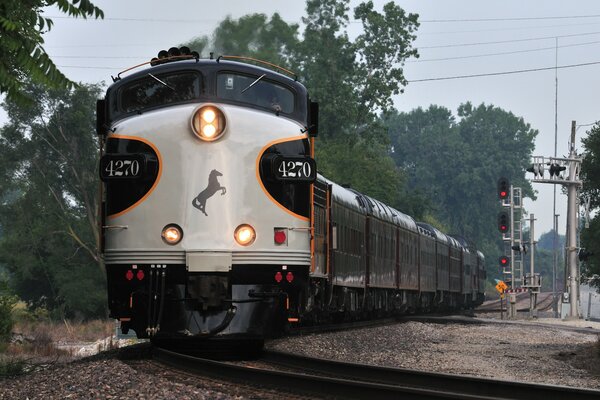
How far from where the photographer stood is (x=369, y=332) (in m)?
23.3

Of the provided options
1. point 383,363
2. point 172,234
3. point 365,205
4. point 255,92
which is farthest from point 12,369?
point 365,205

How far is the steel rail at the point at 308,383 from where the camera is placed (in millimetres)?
9758

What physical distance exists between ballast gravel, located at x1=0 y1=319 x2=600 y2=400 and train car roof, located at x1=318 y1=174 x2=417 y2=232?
2.84 m

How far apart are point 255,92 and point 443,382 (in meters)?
4.96

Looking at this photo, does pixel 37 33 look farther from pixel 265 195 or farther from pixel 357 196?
pixel 357 196

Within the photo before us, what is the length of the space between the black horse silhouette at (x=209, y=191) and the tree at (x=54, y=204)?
43.0 meters

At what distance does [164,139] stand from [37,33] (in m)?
4.21

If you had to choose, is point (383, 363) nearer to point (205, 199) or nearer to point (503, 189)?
point (205, 199)

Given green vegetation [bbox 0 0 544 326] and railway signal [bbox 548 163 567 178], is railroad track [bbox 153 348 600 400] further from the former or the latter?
railway signal [bbox 548 163 567 178]

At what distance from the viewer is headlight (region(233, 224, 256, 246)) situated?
13.5 m

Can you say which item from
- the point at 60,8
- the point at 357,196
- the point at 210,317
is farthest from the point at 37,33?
the point at 357,196

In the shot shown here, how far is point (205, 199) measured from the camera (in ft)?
44.0

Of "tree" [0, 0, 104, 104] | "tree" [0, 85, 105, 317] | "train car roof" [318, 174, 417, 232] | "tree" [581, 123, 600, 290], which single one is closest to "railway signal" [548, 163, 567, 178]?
"tree" [581, 123, 600, 290]

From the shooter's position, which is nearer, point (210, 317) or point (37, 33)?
point (37, 33)
